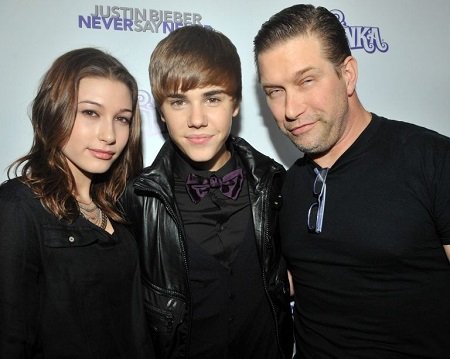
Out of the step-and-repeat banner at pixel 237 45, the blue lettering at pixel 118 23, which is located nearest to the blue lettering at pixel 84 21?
A: the step-and-repeat banner at pixel 237 45

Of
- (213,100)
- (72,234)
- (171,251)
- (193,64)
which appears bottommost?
(171,251)

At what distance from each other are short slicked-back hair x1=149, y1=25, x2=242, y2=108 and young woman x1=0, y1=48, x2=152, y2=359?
0.45 ft

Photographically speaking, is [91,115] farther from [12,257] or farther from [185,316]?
[185,316]

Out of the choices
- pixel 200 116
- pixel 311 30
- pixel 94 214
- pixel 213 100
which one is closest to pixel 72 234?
pixel 94 214

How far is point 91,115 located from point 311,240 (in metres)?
0.92

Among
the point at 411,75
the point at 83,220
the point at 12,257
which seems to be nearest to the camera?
the point at 12,257

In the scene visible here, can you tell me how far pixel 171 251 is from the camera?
1.46 m

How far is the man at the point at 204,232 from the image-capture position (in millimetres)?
1455

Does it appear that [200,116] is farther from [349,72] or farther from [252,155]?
[349,72]

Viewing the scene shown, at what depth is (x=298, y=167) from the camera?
64.2 inches

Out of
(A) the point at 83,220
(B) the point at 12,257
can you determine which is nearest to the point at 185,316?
(A) the point at 83,220

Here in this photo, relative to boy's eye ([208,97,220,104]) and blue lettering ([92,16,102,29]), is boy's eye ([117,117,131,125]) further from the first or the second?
blue lettering ([92,16,102,29])

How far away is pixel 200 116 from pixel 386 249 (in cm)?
80

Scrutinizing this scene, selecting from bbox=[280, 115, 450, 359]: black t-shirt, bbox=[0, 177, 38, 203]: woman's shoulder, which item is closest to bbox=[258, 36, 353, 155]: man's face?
bbox=[280, 115, 450, 359]: black t-shirt
